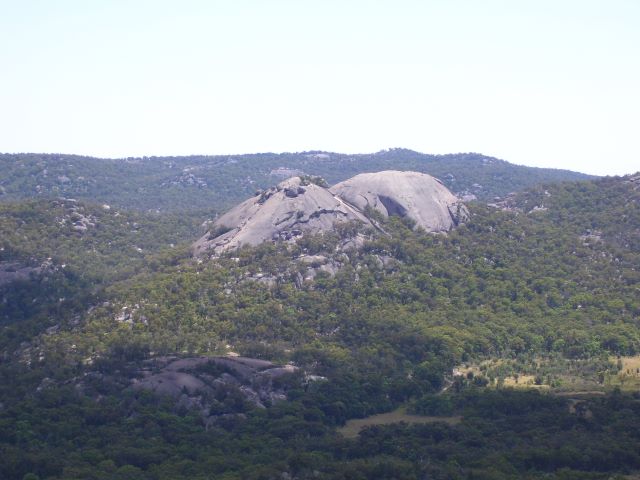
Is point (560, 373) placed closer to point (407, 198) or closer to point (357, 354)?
point (357, 354)

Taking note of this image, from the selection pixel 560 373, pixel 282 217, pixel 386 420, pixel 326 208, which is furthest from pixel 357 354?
pixel 326 208

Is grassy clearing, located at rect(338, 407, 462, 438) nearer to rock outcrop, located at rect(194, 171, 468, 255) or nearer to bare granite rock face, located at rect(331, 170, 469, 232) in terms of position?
rock outcrop, located at rect(194, 171, 468, 255)

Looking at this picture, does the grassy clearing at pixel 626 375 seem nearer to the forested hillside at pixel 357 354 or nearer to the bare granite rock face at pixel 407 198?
the forested hillside at pixel 357 354

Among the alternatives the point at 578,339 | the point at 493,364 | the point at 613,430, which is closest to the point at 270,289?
the point at 493,364

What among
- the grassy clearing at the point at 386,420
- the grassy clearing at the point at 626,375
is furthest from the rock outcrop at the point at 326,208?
the grassy clearing at the point at 386,420

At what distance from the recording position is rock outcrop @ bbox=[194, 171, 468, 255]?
163000mm

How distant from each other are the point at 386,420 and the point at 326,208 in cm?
5789

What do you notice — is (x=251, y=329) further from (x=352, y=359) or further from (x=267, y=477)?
(x=267, y=477)

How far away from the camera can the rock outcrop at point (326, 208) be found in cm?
16300

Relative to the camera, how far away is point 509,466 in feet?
296

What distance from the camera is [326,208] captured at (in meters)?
166

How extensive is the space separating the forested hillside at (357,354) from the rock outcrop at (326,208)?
4.00 m

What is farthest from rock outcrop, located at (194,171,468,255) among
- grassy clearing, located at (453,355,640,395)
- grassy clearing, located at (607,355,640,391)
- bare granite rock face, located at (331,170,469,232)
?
grassy clearing, located at (607,355,640,391)

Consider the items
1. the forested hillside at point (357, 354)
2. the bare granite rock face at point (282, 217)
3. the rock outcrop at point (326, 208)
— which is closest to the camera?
the forested hillside at point (357, 354)
